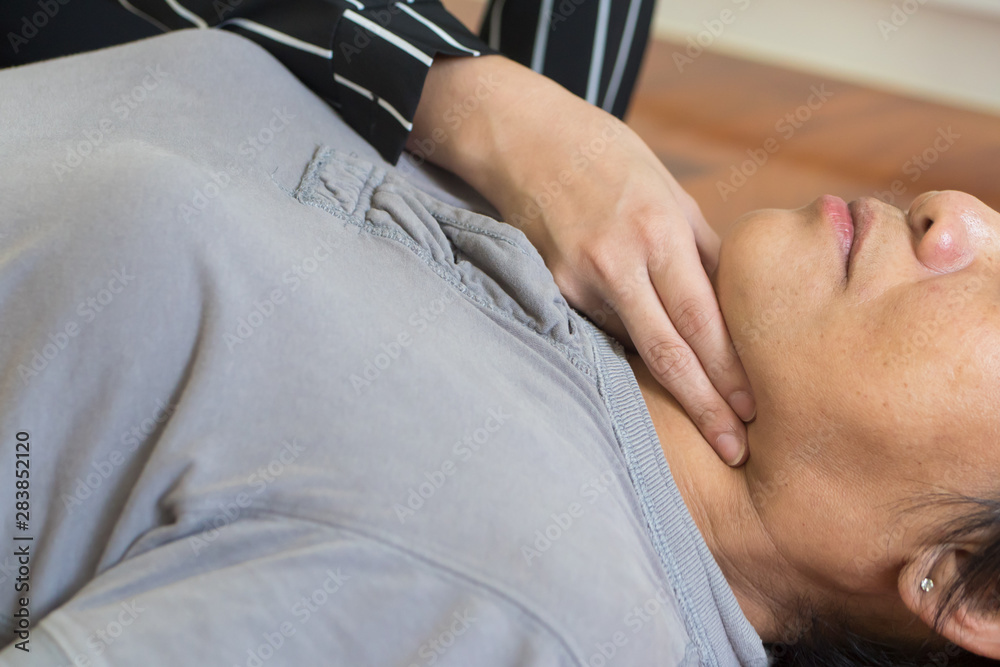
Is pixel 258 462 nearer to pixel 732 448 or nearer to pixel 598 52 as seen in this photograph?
pixel 732 448

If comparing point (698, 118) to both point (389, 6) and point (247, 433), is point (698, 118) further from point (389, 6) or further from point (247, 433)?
point (247, 433)

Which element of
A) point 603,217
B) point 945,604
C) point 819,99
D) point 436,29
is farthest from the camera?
point 819,99

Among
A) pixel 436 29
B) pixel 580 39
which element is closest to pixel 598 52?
pixel 580 39

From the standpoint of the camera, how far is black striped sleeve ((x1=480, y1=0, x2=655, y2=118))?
1.19 metres

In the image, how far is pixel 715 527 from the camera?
79cm

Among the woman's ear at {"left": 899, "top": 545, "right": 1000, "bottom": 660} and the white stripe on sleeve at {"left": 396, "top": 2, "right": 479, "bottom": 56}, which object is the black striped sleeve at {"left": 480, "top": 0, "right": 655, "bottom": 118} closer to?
the white stripe on sleeve at {"left": 396, "top": 2, "right": 479, "bottom": 56}

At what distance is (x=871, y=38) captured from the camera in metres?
2.32

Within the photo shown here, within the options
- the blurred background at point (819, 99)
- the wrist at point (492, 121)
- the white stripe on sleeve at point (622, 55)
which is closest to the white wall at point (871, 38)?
the blurred background at point (819, 99)

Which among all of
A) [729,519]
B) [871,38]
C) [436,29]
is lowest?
[729,519]

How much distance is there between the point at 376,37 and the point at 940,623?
85 centimetres

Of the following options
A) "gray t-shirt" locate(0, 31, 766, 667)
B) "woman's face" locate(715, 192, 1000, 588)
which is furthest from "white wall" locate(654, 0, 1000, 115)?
"gray t-shirt" locate(0, 31, 766, 667)

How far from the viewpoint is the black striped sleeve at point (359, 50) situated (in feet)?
2.99

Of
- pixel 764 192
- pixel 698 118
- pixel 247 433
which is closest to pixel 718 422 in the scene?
pixel 247 433

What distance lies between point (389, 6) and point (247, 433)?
2.02 feet
